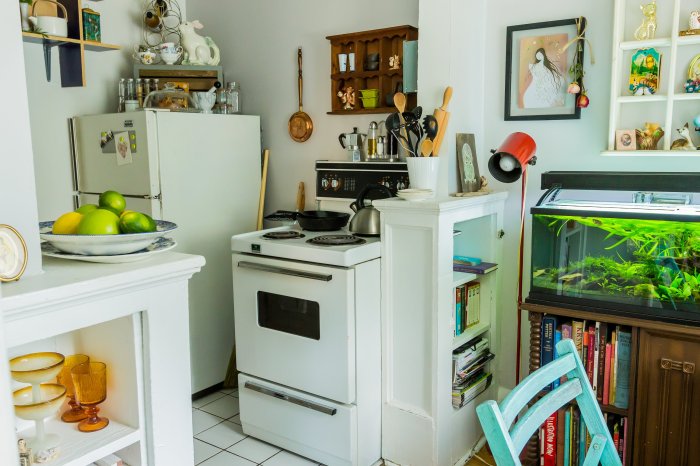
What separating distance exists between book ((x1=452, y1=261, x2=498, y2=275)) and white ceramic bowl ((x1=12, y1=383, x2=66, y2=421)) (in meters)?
1.81

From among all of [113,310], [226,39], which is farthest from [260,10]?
[113,310]

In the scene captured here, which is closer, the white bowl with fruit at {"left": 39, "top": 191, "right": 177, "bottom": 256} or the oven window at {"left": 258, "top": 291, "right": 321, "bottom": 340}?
the white bowl with fruit at {"left": 39, "top": 191, "right": 177, "bottom": 256}

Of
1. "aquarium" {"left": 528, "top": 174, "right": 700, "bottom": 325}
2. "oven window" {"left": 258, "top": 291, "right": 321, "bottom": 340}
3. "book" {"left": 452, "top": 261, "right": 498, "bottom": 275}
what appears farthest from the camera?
"book" {"left": 452, "top": 261, "right": 498, "bottom": 275}

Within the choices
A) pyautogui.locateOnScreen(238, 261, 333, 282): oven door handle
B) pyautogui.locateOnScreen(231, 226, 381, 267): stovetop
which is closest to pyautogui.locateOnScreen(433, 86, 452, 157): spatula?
pyautogui.locateOnScreen(231, 226, 381, 267): stovetop

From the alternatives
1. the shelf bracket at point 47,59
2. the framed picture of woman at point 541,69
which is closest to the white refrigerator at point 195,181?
the shelf bracket at point 47,59

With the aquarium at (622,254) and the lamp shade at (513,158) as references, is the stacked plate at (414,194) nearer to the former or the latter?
the lamp shade at (513,158)

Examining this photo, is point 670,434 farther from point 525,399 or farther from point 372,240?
point 372,240

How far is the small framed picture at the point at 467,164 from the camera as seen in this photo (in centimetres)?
266

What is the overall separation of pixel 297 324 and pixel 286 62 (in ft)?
5.50

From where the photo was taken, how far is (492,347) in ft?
9.43

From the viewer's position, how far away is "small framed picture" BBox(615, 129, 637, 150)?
8.00 feet

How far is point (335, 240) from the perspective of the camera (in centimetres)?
261

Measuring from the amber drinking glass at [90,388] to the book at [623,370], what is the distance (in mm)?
1793

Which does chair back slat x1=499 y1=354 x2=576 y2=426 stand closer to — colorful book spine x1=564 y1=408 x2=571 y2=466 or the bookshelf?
the bookshelf
